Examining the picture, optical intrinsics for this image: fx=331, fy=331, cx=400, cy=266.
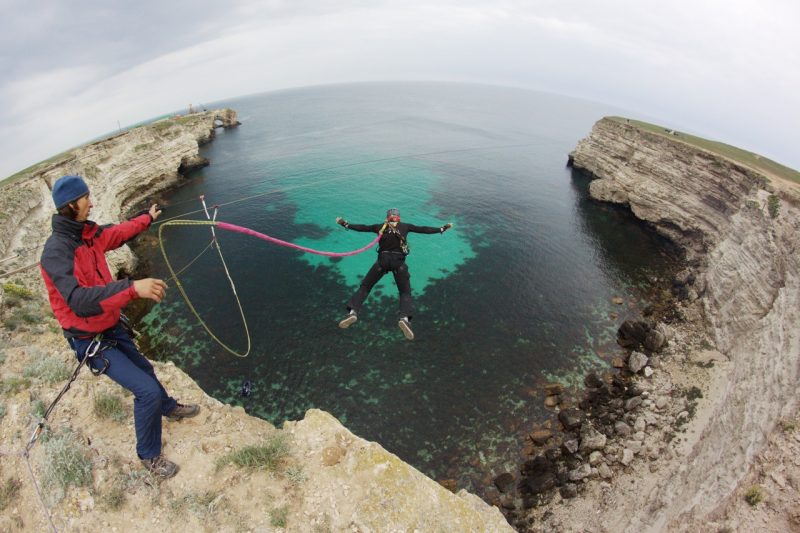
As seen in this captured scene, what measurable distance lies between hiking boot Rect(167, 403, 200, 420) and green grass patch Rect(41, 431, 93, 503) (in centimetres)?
152

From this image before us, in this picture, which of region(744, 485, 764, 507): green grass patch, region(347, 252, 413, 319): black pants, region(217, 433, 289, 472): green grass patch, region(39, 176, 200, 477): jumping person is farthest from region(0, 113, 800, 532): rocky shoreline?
region(347, 252, 413, 319): black pants

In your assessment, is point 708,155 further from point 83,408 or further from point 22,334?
point 22,334

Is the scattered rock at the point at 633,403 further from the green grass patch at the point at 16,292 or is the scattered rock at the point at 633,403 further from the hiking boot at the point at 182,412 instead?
the green grass patch at the point at 16,292

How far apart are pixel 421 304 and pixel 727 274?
80.8 ft

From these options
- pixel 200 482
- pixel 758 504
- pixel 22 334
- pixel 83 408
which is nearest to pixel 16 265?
pixel 22 334

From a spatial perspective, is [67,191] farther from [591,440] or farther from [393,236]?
[591,440]

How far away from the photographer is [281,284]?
1124 inches

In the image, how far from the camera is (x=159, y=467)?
652 cm

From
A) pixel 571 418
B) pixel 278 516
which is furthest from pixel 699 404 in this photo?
pixel 278 516

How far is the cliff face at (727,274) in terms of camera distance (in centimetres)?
1375

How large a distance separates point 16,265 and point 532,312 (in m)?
35.4

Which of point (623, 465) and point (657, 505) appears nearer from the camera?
point (657, 505)

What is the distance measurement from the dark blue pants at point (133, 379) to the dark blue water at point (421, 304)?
13.5 metres

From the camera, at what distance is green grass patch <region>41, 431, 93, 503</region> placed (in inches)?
241
